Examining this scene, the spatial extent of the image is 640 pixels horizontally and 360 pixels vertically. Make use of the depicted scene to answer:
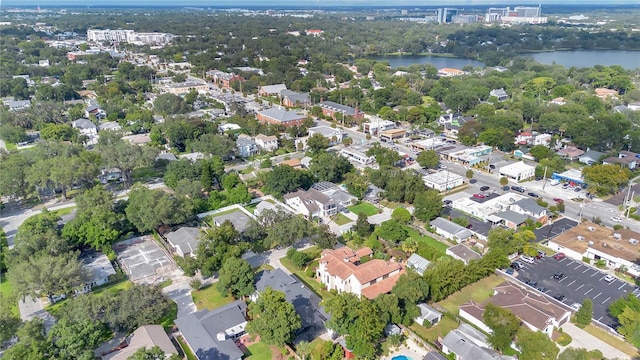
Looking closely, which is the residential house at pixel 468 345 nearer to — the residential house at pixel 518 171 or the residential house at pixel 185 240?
the residential house at pixel 185 240

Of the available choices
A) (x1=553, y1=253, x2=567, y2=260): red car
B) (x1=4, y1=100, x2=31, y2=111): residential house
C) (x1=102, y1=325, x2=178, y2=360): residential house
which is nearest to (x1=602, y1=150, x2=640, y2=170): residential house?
(x1=553, y1=253, x2=567, y2=260): red car

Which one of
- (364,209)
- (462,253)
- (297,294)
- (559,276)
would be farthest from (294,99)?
(559,276)

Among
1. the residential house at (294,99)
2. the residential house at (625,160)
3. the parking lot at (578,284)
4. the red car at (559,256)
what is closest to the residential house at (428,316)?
the parking lot at (578,284)

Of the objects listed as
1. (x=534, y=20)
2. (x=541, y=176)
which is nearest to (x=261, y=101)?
(x=541, y=176)

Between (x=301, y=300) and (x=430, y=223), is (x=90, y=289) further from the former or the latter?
(x=430, y=223)

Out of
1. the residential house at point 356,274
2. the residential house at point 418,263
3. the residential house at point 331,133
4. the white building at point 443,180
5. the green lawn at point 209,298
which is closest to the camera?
the residential house at point 356,274

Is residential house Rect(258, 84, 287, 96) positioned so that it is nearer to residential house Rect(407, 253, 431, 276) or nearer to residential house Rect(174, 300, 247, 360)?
residential house Rect(407, 253, 431, 276)

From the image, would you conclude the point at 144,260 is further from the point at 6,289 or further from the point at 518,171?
the point at 518,171
